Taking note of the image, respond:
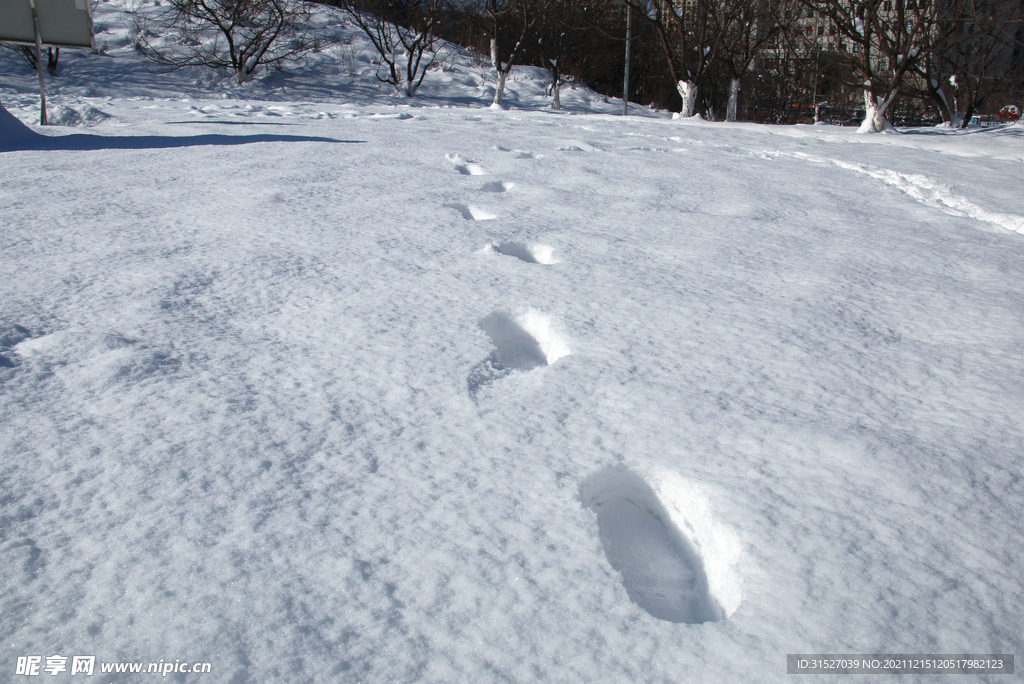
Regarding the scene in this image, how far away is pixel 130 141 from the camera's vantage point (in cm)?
376

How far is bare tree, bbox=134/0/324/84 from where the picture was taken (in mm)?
12516

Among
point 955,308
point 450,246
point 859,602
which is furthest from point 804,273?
point 859,602

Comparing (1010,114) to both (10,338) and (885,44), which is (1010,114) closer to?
(885,44)

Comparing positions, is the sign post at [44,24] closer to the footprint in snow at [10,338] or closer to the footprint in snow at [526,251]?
the footprint in snow at [10,338]

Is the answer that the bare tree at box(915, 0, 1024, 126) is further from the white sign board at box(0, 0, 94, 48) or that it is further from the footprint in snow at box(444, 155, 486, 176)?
the white sign board at box(0, 0, 94, 48)

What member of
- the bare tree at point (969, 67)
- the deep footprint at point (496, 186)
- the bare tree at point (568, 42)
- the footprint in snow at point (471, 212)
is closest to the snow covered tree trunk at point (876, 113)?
the bare tree at point (969, 67)

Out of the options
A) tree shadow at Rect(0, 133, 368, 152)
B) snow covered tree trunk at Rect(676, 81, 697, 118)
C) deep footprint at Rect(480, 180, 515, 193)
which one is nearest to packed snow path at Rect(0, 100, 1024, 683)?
deep footprint at Rect(480, 180, 515, 193)

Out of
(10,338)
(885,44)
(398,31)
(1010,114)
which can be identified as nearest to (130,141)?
(10,338)

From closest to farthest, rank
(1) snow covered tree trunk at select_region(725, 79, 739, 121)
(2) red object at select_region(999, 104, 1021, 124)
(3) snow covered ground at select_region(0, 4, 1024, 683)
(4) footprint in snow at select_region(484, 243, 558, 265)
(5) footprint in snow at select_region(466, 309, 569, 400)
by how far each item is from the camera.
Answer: (3) snow covered ground at select_region(0, 4, 1024, 683) < (5) footprint in snow at select_region(466, 309, 569, 400) < (4) footprint in snow at select_region(484, 243, 558, 265) < (1) snow covered tree trunk at select_region(725, 79, 739, 121) < (2) red object at select_region(999, 104, 1021, 124)

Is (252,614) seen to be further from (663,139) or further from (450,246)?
(663,139)

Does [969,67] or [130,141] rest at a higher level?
[969,67]

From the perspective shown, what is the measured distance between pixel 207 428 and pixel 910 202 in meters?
3.55

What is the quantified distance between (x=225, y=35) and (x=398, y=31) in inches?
156

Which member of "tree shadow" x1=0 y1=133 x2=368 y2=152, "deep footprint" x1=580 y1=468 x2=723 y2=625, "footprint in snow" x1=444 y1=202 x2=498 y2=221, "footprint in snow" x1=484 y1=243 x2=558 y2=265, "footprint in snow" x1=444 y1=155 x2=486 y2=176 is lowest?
"deep footprint" x1=580 y1=468 x2=723 y2=625
